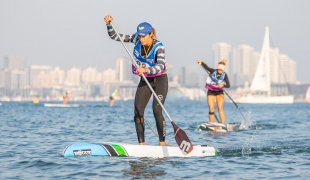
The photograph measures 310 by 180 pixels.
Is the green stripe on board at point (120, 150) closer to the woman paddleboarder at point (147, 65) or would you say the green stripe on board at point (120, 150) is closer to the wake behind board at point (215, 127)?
the woman paddleboarder at point (147, 65)

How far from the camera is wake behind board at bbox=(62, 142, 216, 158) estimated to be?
35.0ft

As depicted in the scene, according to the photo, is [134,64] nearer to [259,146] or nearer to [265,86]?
[259,146]

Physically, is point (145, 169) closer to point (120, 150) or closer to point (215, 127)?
point (120, 150)

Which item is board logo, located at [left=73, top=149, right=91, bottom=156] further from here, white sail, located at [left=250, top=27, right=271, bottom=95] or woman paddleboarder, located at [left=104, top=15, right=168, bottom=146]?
white sail, located at [left=250, top=27, right=271, bottom=95]

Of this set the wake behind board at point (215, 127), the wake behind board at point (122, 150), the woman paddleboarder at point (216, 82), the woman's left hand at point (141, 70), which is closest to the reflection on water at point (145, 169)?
the wake behind board at point (122, 150)

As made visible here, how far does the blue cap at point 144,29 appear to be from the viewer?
10.6 metres

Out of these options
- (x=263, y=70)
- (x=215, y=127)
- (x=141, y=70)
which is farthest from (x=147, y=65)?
(x=263, y=70)

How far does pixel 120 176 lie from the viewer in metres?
9.05

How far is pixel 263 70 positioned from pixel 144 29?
86.3 metres

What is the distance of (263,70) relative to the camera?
3755 inches

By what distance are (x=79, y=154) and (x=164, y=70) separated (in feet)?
6.55

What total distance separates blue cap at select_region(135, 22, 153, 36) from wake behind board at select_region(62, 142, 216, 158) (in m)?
1.90

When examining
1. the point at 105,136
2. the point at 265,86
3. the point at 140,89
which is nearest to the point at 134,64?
the point at 140,89

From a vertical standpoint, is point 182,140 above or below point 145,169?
above
